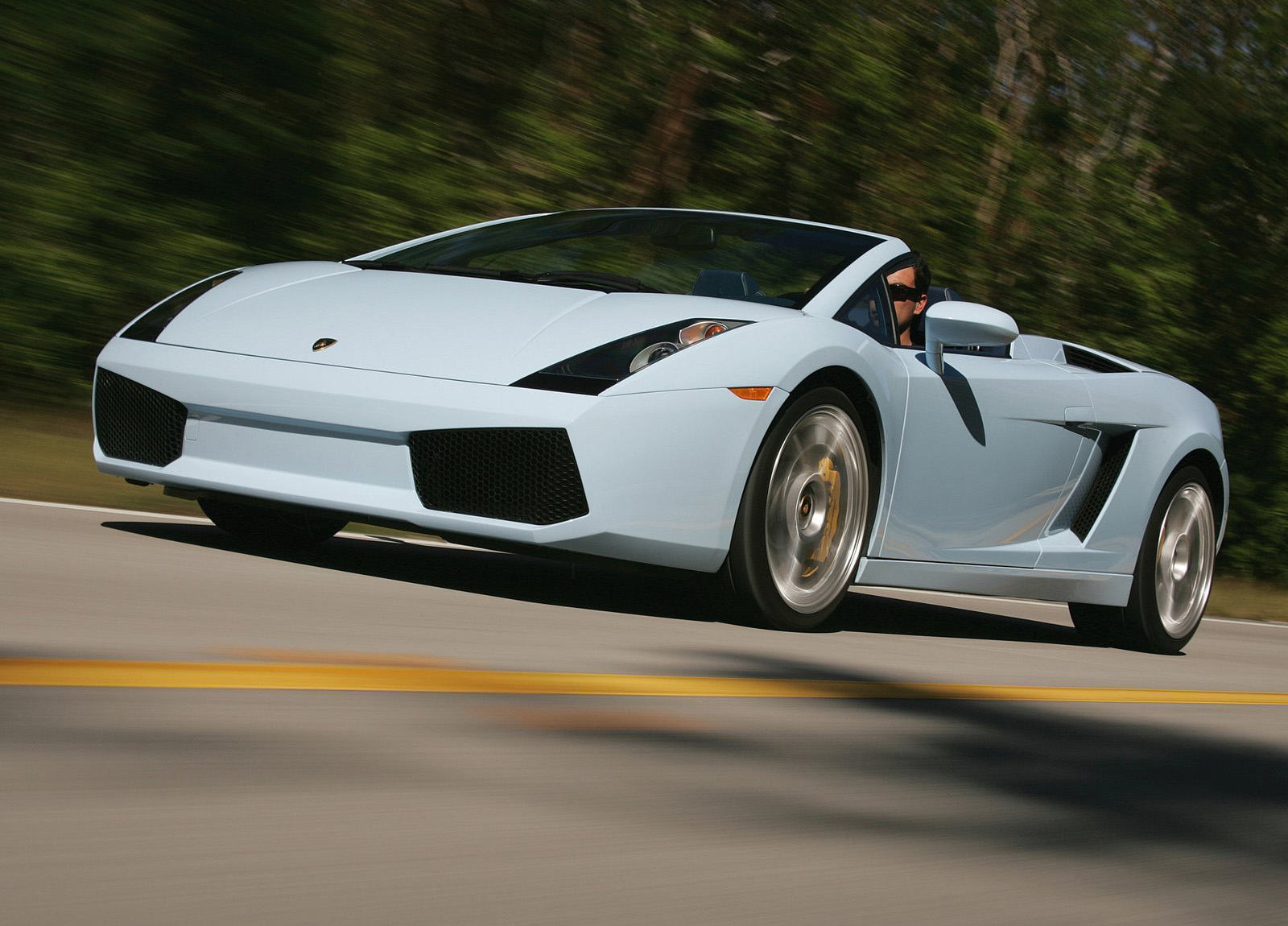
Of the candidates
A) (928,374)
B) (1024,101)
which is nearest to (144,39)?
(928,374)

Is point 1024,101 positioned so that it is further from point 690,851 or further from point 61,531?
point 690,851

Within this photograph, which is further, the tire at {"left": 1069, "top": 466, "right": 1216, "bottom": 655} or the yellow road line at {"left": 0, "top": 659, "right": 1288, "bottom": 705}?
the tire at {"left": 1069, "top": 466, "right": 1216, "bottom": 655}

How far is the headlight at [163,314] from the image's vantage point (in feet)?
16.5

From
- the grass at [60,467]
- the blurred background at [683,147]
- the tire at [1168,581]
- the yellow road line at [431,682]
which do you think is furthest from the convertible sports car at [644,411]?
the blurred background at [683,147]

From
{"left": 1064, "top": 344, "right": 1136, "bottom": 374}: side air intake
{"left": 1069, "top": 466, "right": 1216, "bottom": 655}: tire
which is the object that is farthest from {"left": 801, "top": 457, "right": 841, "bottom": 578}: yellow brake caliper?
{"left": 1069, "top": 466, "right": 1216, "bottom": 655}: tire

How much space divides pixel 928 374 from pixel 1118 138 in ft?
48.5

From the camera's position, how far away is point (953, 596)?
866 centimetres

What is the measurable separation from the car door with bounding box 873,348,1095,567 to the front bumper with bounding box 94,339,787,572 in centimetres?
84

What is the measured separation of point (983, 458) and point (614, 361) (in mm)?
1730

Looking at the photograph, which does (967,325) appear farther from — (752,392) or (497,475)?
(497,475)

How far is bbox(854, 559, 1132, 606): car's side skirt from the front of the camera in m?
5.42

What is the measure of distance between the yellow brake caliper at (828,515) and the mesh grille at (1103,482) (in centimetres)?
148

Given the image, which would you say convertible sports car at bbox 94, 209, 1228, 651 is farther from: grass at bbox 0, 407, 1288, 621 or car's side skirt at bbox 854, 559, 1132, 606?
grass at bbox 0, 407, 1288, 621

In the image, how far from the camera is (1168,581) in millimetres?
6809
